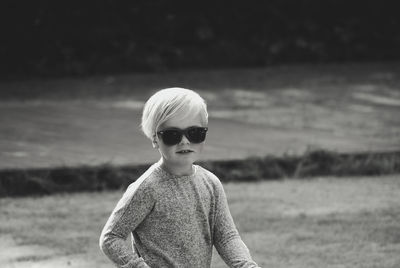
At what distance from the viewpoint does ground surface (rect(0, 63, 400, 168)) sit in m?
5.98

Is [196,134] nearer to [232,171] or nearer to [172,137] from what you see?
[172,137]

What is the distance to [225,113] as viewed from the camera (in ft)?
26.4

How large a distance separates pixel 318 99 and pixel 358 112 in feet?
3.20

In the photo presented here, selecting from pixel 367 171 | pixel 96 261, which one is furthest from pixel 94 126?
pixel 96 261

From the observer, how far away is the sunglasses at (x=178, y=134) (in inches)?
101

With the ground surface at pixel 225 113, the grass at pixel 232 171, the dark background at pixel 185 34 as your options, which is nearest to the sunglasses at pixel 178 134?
the grass at pixel 232 171

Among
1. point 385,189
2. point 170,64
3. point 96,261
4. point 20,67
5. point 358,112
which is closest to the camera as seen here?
point 96,261

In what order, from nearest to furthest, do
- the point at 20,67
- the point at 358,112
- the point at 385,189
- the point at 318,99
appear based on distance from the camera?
the point at 385,189
the point at 358,112
the point at 318,99
the point at 20,67

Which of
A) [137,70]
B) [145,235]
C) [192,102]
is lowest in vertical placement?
[137,70]

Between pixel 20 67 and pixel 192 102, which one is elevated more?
pixel 192 102

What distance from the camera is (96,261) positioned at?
12.6 ft

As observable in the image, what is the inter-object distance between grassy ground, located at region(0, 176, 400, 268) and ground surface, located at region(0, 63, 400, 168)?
Result: 1.57ft

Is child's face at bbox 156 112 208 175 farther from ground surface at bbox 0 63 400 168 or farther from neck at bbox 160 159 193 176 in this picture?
ground surface at bbox 0 63 400 168

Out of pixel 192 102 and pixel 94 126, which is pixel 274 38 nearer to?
pixel 94 126
